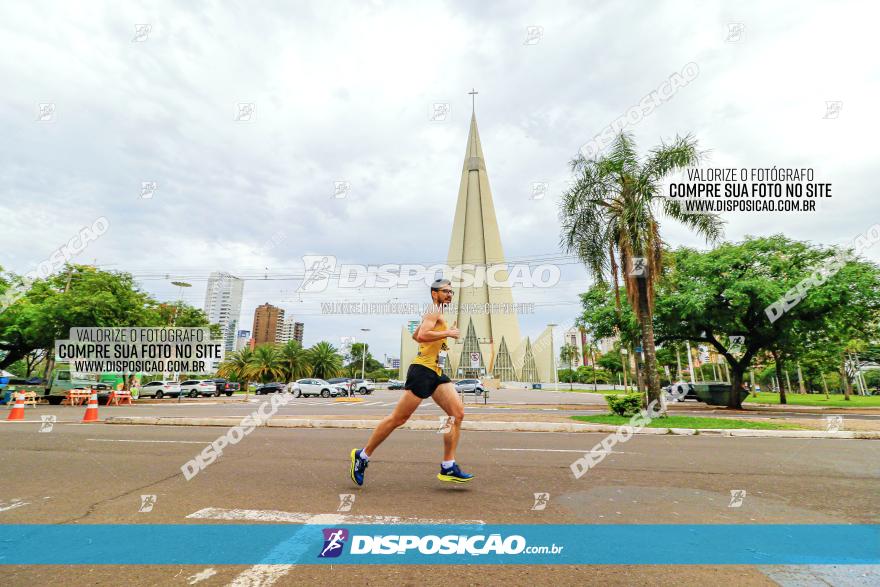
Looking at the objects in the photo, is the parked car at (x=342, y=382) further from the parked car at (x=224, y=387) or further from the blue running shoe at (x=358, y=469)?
the blue running shoe at (x=358, y=469)

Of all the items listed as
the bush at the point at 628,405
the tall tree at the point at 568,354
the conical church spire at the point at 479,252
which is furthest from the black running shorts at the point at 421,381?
the tall tree at the point at 568,354

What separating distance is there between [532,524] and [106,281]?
97.8ft

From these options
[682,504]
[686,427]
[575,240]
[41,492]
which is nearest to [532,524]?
[682,504]

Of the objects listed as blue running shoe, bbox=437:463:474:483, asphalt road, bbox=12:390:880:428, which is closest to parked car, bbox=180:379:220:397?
asphalt road, bbox=12:390:880:428

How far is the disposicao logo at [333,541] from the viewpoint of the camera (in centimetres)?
266

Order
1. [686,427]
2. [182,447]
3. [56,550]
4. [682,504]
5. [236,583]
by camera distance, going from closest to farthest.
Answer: [236,583] → [56,550] → [682,504] → [182,447] → [686,427]

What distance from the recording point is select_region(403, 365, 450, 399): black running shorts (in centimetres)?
430

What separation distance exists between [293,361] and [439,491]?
5316 centimetres

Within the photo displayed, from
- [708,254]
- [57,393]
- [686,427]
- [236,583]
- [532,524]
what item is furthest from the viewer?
[57,393]

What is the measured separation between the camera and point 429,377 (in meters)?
4.35

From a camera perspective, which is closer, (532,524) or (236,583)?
(236,583)

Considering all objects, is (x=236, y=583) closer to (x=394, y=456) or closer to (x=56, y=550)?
(x=56, y=550)

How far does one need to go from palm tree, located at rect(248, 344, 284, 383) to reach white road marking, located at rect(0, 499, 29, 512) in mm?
50164

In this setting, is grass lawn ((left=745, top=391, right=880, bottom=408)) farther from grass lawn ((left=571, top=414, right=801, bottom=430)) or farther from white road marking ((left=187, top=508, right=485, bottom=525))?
white road marking ((left=187, top=508, right=485, bottom=525))
